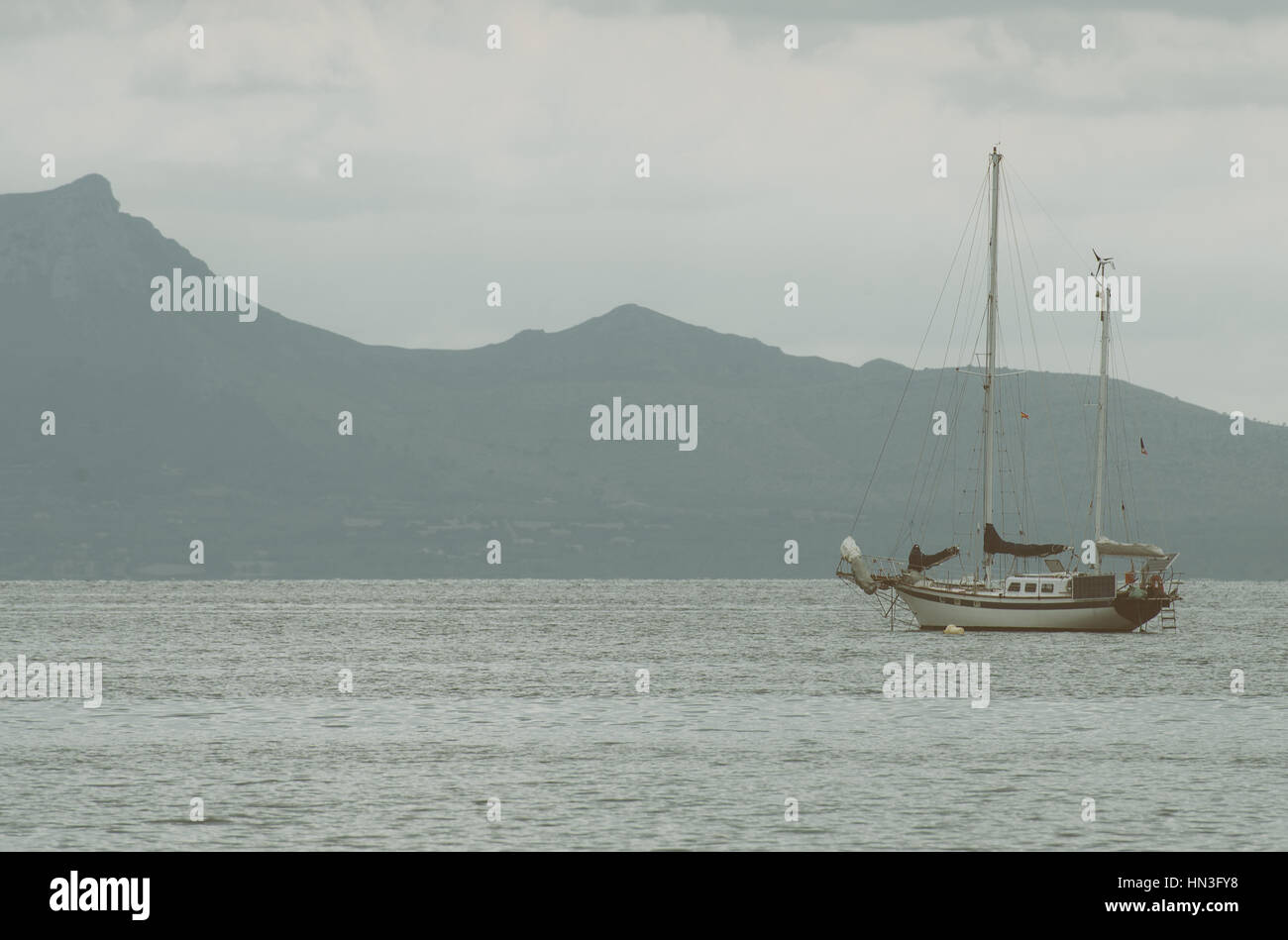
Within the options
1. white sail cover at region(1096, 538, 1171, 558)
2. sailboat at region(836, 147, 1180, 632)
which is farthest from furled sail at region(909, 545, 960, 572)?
white sail cover at region(1096, 538, 1171, 558)

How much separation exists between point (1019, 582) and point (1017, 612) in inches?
72.0

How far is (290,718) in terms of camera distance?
69.4 metres

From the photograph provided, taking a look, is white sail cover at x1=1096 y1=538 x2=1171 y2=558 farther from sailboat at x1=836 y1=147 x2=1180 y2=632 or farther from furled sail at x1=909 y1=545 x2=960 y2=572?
furled sail at x1=909 y1=545 x2=960 y2=572

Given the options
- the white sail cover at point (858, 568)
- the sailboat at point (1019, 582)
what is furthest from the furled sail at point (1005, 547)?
the white sail cover at point (858, 568)

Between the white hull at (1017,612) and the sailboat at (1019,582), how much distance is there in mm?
60

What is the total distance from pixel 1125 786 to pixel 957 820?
7.87m

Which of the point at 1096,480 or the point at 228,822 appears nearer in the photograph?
the point at 228,822

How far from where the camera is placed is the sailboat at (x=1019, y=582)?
111 m

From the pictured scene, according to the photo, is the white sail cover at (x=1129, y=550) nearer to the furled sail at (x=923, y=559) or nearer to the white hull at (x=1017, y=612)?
the white hull at (x=1017, y=612)

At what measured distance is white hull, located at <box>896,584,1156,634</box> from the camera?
11144 cm

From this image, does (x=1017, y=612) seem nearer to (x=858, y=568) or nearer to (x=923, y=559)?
(x=923, y=559)

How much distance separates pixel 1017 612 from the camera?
11138cm
